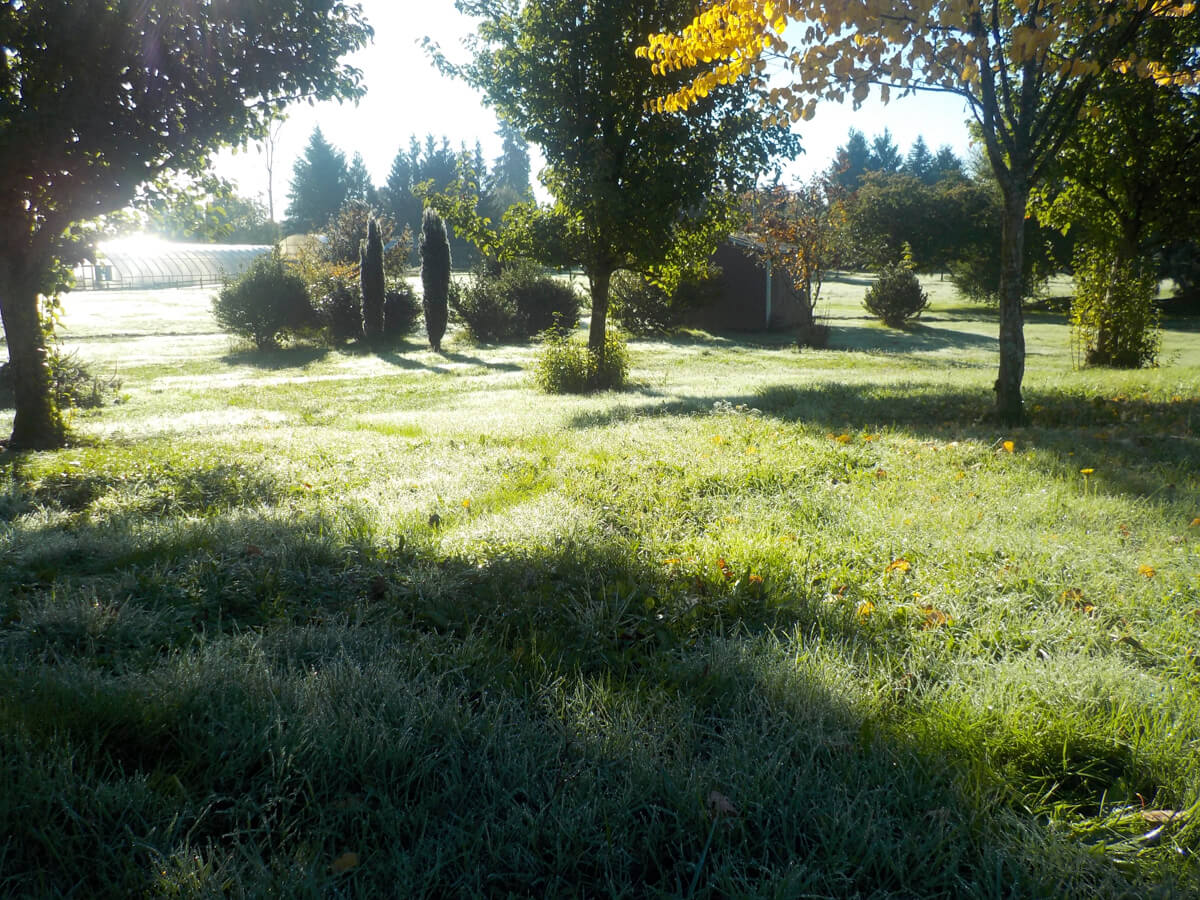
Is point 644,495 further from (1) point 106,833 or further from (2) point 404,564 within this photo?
(1) point 106,833

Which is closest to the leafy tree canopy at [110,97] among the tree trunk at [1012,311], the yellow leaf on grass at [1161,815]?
the tree trunk at [1012,311]

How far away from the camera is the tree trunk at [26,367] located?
331 inches

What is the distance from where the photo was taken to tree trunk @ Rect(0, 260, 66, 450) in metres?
8.40

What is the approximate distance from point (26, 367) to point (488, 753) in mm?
9021

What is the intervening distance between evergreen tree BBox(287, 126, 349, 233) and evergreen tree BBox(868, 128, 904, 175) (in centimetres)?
7299

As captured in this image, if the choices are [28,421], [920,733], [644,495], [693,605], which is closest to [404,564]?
[693,605]

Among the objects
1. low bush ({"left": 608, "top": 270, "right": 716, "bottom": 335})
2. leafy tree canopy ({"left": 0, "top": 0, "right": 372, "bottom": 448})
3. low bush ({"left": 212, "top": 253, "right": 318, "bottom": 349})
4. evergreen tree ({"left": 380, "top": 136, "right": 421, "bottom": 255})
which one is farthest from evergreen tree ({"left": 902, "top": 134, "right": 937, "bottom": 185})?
leafy tree canopy ({"left": 0, "top": 0, "right": 372, "bottom": 448})

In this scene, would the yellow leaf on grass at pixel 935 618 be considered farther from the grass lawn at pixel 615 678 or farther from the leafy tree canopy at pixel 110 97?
A: the leafy tree canopy at pixel 110 97

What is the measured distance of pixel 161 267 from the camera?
200 ft

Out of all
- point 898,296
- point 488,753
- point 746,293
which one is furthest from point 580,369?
point 898,296

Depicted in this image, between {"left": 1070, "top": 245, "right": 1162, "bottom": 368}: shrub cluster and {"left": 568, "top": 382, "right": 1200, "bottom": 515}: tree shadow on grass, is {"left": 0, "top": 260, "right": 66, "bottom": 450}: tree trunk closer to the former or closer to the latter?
{"left": 568, "top": 382, "right": 1200, "bottom": 515}: tree shadow on grass

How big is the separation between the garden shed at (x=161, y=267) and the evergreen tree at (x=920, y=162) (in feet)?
263

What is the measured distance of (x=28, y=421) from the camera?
8539 millimetres

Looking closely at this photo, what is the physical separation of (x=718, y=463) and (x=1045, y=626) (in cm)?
311
